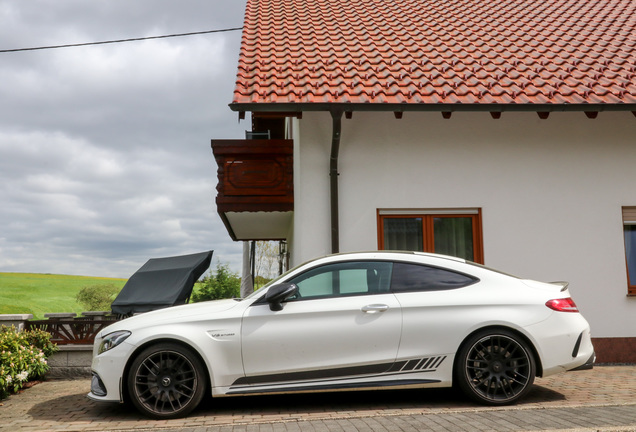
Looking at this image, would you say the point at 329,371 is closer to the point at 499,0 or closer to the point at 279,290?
the point at 279,290

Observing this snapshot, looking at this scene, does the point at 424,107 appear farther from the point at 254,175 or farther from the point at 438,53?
the point at 254,175

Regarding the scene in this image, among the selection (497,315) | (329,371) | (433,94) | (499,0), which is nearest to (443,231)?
(433,94)

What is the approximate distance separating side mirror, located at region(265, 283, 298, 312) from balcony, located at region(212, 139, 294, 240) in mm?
3920

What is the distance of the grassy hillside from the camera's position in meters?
32.5

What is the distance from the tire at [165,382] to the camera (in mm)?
5832

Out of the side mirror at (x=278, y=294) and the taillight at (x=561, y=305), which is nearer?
the side mirror at (x=278, y=294)

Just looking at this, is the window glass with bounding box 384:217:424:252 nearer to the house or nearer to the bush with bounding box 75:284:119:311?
the house

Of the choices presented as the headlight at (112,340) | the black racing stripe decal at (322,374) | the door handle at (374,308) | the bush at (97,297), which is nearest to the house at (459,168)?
the door handle at (374,308)

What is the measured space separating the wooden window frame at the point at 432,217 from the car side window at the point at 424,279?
3039mm

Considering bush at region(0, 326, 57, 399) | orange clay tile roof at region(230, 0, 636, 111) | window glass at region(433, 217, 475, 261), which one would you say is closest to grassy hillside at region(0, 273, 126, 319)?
bush at region(0, 326, 57, 399)

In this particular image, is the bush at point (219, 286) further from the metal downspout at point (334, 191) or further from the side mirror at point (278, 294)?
the side mirror at point (278, 294)

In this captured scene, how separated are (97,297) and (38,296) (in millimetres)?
10176

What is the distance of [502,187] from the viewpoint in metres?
9.49

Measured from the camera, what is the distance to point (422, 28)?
12570mm
